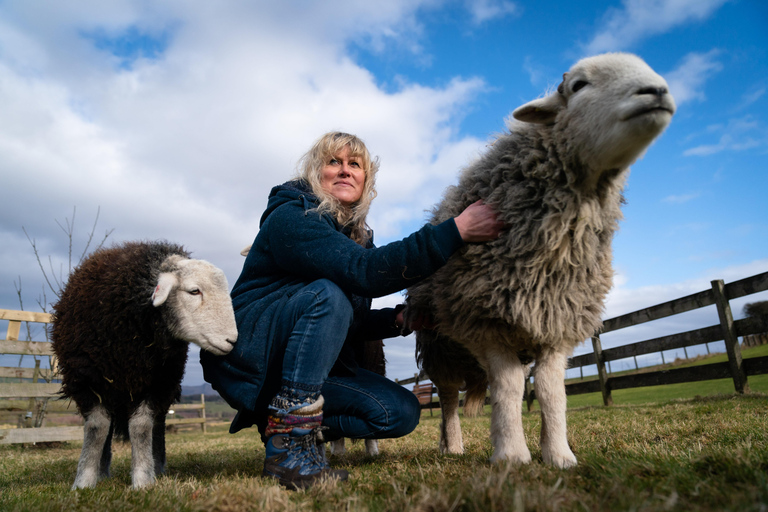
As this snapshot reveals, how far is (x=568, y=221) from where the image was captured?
2.36 meters

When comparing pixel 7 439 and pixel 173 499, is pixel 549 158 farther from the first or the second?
pixel 7 439

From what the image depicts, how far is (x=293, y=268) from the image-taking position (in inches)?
104

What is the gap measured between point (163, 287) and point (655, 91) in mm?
2892

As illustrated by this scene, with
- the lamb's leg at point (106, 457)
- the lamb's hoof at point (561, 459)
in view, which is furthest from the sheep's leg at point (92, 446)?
the lamb's hoof at point (561, 459)

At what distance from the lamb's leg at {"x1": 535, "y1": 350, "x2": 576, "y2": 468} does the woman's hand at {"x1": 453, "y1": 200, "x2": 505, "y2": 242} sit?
0.75 m

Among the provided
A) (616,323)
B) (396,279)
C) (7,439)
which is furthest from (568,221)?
(7,439)

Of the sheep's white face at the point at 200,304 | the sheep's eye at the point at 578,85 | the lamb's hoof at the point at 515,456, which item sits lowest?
the lamb's hoof at the point at 515,456

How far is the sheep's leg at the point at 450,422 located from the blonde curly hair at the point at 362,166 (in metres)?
1.52

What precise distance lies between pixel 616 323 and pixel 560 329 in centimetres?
657

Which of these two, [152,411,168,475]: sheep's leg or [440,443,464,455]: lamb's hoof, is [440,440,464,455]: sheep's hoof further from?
[152,411,168,475]: sheep's leg

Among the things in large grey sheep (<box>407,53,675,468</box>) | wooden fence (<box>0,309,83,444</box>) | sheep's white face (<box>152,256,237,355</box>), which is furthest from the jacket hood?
wooden fence (<box>0,309,83,444</box>)

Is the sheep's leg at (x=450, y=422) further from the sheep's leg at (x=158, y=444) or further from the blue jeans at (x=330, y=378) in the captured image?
the sheep's leg at (x=158, y=444)

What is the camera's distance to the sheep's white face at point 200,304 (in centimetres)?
271

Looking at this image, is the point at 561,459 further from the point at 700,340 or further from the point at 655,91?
the point at 700,340
